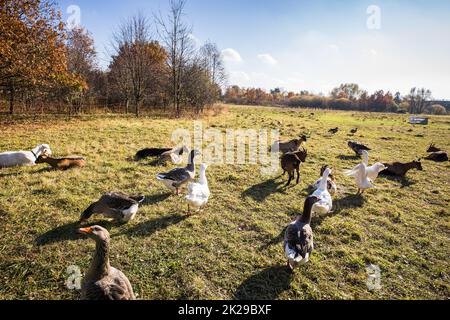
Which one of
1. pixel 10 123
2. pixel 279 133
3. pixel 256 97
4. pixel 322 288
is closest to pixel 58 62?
pixel 10 123

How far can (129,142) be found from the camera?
13.0m

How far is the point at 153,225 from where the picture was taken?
5.50m

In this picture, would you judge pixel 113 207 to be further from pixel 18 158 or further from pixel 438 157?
pixel 438 157

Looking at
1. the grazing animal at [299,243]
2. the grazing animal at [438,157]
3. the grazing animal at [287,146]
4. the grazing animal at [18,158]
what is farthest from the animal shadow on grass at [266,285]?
the grazing animal at [438,157]

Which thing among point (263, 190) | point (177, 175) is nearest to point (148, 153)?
point (177, 175)

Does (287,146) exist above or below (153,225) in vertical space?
above

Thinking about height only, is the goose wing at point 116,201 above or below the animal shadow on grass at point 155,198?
above

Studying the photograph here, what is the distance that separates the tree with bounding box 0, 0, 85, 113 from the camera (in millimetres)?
13961

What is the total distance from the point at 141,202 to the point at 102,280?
11.2ft

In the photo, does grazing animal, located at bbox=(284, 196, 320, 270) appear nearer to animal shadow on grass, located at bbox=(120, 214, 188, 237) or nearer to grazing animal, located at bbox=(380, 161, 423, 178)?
animal shadow on grass, located at bbox=(120, 214, 188, 237)

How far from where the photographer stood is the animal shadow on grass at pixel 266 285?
12.4ft

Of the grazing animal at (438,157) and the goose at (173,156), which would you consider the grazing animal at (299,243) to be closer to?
the goose at (173,156)

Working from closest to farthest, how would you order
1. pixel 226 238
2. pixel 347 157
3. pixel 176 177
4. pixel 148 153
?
pixel 226 238 < pixel 176 177 < pixel 148 153 < pixel 347 157
